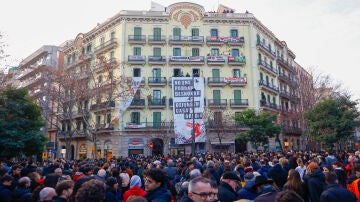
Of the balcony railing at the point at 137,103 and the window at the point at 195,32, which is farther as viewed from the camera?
the window at the point at 195,32

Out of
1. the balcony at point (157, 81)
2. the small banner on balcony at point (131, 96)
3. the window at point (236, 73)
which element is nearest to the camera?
the small banner on balcony at point (131, 96)

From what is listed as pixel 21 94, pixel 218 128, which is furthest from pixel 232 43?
pixel 21 94

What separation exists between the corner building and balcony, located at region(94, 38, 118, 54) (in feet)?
0.51

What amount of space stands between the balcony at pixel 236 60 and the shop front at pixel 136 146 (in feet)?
51.5

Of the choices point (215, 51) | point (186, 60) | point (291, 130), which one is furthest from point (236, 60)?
point (291, 130)

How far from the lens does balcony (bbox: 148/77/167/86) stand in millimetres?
37906

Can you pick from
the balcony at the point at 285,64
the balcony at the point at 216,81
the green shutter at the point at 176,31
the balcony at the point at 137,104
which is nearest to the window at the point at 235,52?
the balcony at the point at 216,81

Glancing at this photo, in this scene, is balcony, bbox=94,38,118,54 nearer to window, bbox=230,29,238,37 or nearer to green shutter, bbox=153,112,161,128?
green shutter, bbox=153,112,161,128

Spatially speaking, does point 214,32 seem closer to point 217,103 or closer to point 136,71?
point 217,103

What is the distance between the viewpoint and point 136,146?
3584cm

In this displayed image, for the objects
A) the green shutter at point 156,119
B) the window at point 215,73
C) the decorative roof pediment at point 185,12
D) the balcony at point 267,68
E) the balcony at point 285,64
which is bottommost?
the green shutter at point 156,119

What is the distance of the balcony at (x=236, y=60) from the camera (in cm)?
3931

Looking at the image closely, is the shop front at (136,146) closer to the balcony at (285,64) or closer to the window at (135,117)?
the window at (135,117)

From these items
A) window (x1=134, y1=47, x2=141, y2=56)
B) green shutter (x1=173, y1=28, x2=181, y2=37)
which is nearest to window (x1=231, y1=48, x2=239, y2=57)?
green shutter (x1=173, y1=28, x2=181, y2=37)
